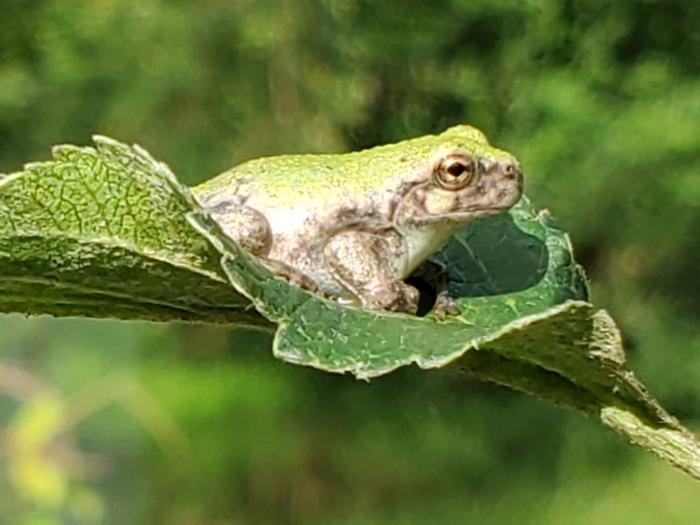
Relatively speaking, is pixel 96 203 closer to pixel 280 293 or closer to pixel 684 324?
pixel 280 293

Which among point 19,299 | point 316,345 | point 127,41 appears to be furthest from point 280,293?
point 127,41

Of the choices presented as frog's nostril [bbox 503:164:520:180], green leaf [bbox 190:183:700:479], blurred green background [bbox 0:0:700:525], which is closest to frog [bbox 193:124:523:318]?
frog's nostril [bbox 503:164:520:180]

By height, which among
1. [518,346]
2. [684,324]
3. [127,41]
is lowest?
[518,346]

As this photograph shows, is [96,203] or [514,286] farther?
[514,286]

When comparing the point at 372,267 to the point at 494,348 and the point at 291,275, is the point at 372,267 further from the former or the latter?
the point at 494,348

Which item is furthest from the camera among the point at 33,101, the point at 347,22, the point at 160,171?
the point at 33,101

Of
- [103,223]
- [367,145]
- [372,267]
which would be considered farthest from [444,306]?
[367,145]
